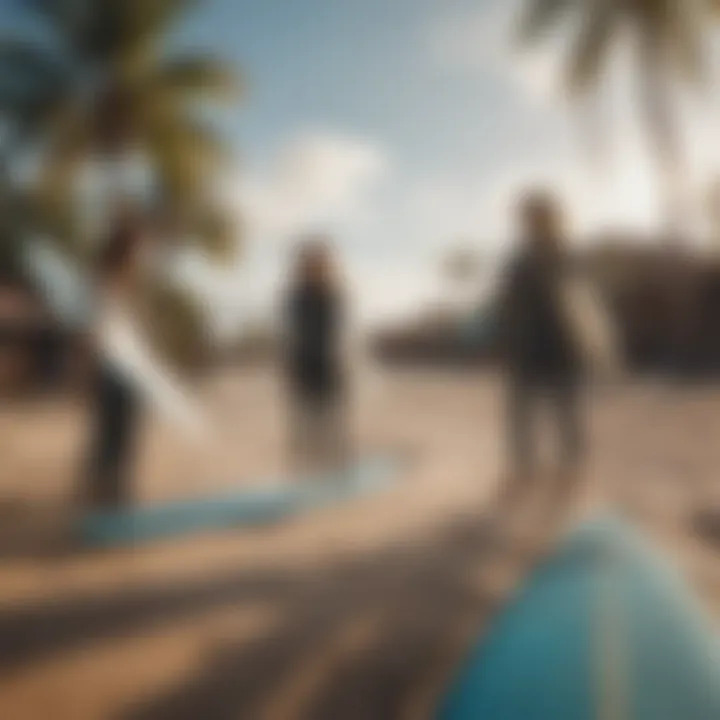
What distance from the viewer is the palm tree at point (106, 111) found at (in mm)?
3924

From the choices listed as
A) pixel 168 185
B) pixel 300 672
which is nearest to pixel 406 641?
pixel 300 672

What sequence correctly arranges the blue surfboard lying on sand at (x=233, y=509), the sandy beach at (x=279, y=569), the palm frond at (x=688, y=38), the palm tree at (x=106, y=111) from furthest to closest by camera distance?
1. the palm tree at (x=106, y=111)
2. the palm frond at (x=688, y=38)
3. the blue surfboard lying on sand at (x=233, y=509)
4. the sandy beach at (x=279, y=569)

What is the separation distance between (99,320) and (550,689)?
1.74m

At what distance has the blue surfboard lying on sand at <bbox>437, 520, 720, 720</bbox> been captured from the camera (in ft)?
3.81

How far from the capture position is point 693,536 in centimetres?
198

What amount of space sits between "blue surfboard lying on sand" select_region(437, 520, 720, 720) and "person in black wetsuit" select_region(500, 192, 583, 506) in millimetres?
764

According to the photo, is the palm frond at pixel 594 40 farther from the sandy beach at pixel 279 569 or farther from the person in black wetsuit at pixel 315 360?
the person in black wetsuit at pixel 315 360

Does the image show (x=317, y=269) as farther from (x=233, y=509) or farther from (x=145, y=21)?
(x=145, y=21)

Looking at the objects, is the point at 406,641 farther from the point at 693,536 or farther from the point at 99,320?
the point at 99,320

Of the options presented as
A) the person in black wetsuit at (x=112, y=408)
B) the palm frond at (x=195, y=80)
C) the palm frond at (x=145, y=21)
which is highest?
the palm frond at (x=145, y=21)

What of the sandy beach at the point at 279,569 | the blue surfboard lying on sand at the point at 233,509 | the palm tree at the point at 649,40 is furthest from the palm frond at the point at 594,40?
the blue surfboard lying on sand at the point at 233,509

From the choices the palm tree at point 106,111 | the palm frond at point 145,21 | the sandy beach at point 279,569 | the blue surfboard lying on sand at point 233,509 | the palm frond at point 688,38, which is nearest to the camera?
the sandy beach at point 279,569

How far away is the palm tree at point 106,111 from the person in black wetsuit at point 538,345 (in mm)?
1717

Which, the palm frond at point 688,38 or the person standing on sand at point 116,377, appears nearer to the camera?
the person standing on sand at point 116,377
